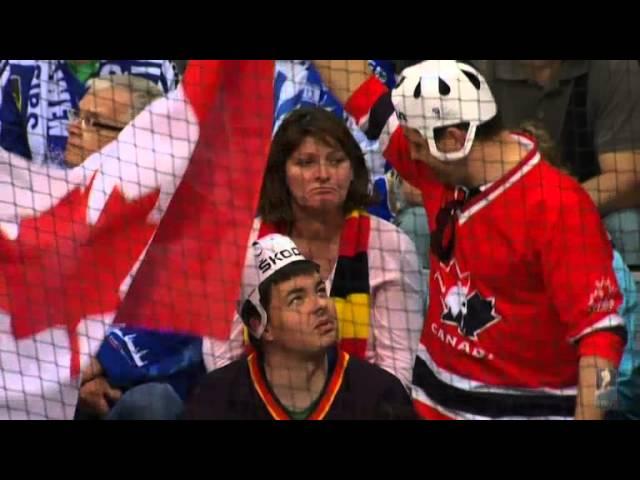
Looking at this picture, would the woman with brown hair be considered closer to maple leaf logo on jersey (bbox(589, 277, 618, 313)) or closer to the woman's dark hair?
the woman's dark hair

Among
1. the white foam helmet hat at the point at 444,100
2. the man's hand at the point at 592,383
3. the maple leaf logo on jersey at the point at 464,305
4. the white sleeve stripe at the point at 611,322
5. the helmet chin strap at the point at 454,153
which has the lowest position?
the man's hand at the point at 592,383

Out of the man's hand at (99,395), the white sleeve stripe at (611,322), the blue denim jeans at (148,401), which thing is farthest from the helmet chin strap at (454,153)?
the man's hand at (99,395)

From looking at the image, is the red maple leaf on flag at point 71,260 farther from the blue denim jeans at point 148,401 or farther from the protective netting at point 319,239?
the blue denim jeans at point 148,401

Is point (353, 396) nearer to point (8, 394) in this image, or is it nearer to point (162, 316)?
point (162, 316)

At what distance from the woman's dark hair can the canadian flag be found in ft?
0.11

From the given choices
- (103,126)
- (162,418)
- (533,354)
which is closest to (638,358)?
(533,354)

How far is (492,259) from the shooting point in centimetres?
353

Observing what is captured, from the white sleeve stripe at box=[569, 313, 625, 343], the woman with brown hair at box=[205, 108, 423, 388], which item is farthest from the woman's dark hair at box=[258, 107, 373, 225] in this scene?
the white sleeve stripe at box=[569, 313, 625, 343]

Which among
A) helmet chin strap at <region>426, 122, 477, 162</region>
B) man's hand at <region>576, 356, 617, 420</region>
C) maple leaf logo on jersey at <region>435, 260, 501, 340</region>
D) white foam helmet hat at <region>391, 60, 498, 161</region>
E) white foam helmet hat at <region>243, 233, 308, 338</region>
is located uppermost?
white foam helmet hat at <region>391, 60, 498, 161</region>

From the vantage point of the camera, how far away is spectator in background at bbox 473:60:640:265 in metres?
3.52

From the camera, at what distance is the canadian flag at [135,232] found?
3666mm

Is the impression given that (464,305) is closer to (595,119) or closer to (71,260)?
(595,119)

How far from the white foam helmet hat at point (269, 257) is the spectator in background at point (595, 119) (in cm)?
60

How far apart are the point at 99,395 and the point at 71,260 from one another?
0.35 meters
